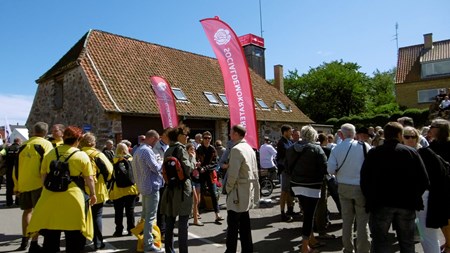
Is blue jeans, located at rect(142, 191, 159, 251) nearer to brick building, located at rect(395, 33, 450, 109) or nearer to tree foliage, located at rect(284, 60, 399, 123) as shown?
brick building, located at rect(395, 33, 450, 109)

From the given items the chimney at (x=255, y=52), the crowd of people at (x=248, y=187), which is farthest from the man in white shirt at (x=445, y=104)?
the chimney at (x=255, y=52)

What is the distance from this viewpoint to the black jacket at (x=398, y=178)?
405 centimetres

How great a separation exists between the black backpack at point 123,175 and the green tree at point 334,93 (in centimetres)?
4173

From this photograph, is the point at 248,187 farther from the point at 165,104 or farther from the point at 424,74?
the point at 424,74

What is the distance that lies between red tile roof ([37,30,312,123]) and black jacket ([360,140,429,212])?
12.9 metres

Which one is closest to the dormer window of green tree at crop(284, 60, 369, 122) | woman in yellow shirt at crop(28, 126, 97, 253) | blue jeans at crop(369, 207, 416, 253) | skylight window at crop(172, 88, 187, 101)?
green tree at crop(284, 60, 369, 122)

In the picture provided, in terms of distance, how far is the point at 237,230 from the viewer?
5.14m

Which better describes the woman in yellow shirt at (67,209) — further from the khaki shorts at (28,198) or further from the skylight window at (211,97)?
the skylight window at (211,97)

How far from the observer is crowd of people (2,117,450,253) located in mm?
4168

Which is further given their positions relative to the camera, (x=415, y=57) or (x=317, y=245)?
(x=415, y=57)

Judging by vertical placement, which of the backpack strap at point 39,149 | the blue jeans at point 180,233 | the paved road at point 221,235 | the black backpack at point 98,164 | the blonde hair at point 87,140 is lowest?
the paved road at point 221,235

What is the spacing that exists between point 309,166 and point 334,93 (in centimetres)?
4396

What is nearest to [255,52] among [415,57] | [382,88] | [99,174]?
[415,57]

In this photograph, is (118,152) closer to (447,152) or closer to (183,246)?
(183,246)
